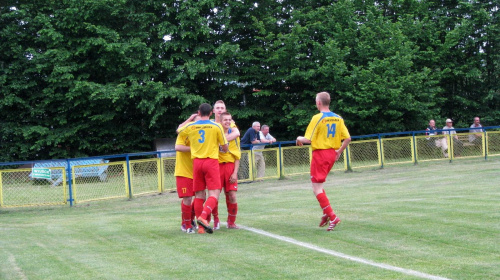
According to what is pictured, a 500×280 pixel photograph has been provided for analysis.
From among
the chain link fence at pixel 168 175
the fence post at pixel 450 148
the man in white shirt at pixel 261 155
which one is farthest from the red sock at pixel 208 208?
the fence post at pixel 450 148

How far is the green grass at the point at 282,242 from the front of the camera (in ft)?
21.7

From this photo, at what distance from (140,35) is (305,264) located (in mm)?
26376

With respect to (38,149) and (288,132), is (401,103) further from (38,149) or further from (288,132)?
(38,149)

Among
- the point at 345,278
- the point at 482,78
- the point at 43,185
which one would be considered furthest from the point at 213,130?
the point at 482,78

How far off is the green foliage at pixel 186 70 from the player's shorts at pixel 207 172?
69.9 feet

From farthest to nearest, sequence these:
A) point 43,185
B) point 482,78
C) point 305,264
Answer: point 482,78
point 43,185
point 305,264

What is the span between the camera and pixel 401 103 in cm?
3122

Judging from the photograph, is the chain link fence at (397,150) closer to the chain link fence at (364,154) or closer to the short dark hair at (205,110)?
the chain link fence at (364,154)

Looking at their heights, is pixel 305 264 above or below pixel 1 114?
below

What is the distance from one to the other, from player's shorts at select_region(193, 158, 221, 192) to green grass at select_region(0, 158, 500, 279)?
81cm

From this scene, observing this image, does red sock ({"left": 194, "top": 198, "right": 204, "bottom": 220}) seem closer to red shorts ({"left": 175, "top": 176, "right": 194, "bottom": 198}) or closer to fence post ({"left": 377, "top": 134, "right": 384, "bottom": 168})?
red shorts ({"left": 175, "top": 176, "right": 194, "bottom": 198})

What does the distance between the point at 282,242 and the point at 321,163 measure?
155cm

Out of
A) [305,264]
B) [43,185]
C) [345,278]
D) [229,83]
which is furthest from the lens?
[229,83]

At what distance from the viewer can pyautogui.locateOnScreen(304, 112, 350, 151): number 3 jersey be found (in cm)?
922
